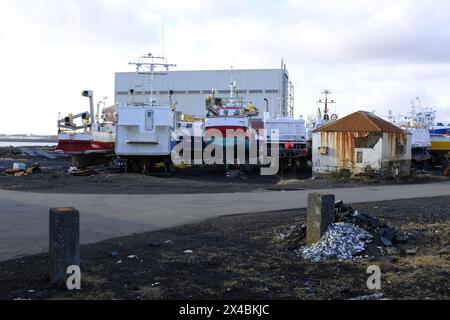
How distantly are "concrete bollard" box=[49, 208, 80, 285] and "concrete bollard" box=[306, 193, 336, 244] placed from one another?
380cm

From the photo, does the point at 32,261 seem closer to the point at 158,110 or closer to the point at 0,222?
the point at 0,222

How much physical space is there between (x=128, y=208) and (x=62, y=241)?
7.86 m

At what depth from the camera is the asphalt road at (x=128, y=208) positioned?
10.3 meters

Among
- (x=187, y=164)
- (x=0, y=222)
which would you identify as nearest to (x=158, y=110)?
(x=187, y=164)

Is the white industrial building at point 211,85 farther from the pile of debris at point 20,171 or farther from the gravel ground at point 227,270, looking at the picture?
the gravel ground at point 227,270

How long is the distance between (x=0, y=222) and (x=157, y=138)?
15.7 meters

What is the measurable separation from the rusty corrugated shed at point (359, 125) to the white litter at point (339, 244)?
16.9 meters

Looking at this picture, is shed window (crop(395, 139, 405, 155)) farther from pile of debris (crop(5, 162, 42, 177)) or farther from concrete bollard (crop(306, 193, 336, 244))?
concrete bollard (crop(306, 193, 336, 244))

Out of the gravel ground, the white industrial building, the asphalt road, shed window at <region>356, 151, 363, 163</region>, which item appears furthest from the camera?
the white industrial building

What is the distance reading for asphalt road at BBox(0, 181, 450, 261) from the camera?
10.3 m

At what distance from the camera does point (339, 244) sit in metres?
8.25

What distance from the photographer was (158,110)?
2736 centimetres

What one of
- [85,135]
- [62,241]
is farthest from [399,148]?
[62,241]

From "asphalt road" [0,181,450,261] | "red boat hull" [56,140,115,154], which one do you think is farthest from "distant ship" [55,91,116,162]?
"asphalt road" [0,181,450,261]
